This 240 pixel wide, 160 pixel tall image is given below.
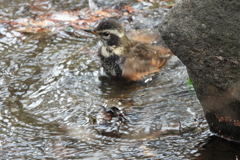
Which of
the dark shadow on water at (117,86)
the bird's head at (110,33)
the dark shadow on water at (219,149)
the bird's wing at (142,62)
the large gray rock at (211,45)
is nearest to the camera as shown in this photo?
the large gray rock at (211,45)

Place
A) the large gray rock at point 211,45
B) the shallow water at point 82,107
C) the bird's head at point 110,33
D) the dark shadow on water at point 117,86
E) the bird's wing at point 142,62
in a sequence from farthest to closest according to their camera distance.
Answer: the bird's head at point 110,33, the bird's wing at point 142,62, the dark shadow on water at point 117,86, the shallow water at point 82,107, the large gray rock at point 211,45

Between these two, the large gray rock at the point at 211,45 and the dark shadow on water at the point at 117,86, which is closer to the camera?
the large gray rock at the point at 211,45

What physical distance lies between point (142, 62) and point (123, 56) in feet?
1.12

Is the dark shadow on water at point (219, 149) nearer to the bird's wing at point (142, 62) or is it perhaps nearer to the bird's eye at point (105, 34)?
the bird's wing at point (142, 62)

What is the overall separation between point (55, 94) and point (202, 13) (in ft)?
A: 8.85

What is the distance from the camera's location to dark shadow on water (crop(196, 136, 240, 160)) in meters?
4.03

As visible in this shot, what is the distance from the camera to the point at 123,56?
265 inches

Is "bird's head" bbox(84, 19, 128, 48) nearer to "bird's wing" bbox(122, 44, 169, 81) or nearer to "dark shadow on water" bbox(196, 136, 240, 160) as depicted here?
"bird's wing" bbox(122, 44, 169, 81)

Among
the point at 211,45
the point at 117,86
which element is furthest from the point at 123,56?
the point at 211,45

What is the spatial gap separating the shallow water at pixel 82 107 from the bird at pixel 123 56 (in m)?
0.16

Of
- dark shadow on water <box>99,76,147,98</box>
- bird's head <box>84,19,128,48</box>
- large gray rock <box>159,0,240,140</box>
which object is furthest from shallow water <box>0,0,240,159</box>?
large gray rock <box>159,0,240,140</box>

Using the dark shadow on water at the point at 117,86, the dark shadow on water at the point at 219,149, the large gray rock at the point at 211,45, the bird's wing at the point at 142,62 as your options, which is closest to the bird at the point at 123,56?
the bird's wing at the point at 142,62

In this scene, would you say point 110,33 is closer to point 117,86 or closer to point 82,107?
point 117,86

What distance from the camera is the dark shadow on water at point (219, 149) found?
403 centimetres
